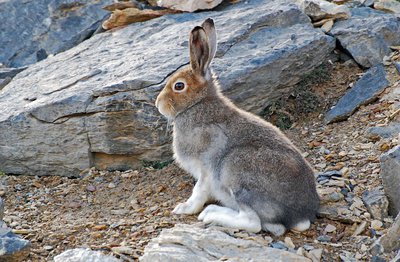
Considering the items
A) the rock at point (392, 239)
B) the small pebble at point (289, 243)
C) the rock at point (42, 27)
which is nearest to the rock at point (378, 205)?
the rock at point (392, 239)

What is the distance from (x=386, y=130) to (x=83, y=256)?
4191mm

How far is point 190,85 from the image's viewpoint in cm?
834

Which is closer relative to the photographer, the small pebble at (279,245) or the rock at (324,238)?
the small pebble at (279,245)

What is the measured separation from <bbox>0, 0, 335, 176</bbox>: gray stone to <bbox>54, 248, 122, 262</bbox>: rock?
286cm

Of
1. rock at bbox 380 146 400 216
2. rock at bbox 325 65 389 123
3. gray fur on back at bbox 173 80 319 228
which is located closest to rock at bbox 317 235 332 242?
gray fur on back at bbox 173 80 319 228

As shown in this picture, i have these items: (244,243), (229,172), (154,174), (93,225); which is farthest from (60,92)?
(244,243)

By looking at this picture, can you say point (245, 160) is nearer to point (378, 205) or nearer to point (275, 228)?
point (275, 228)

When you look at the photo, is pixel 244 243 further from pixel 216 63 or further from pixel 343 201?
pixel 216 63

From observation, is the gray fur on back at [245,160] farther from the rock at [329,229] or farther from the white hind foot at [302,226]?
the rock at [329,229]

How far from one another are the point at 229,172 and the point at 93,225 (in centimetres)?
161

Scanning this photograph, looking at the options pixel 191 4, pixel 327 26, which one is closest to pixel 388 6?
pixel 327 26

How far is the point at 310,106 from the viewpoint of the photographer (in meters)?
10.5

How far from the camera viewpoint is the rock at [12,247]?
7.29 metres

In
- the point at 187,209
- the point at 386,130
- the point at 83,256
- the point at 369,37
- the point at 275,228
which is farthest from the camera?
the point at 369,37
